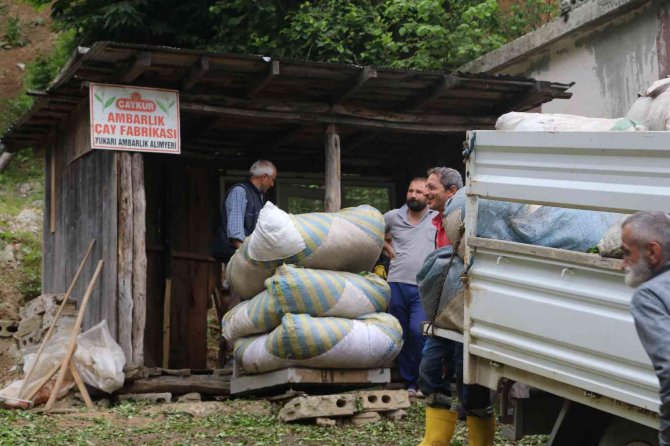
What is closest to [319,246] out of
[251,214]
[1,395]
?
[251,214]

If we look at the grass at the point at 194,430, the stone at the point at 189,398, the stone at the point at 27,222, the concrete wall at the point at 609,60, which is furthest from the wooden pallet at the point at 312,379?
the stone at the point at 27,222

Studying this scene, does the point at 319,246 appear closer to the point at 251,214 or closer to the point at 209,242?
the point at 251,214

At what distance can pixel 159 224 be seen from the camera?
38.1ft

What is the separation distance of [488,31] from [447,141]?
4.84 metres

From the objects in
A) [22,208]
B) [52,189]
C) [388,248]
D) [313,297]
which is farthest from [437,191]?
[22,208]

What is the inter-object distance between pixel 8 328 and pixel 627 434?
1005 centimetres

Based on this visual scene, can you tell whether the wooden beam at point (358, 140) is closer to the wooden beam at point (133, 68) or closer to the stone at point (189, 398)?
the wooden beam at point (133, 68)

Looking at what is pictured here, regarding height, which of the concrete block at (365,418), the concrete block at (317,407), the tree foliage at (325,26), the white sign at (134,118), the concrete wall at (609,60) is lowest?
the concrete block at (365,418)

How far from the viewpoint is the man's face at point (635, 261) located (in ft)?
11.6

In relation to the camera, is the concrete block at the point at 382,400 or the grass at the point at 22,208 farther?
the grass at the point at 22,208

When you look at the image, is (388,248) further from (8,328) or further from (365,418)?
(8,328)

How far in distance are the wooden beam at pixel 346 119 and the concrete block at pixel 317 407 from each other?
2.90 metres

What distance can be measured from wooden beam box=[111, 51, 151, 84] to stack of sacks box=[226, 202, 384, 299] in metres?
1.51

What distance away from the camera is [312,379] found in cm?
802
